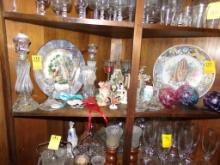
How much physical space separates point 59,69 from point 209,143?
3.24 feet

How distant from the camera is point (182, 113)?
1054 mm

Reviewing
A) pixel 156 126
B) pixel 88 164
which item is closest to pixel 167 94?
pixel 156 126

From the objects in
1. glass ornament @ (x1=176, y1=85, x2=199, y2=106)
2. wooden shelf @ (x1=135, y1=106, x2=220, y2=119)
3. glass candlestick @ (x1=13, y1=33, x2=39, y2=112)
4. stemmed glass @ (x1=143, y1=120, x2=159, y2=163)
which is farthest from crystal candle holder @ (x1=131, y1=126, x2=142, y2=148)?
glass candlestick @ (x1=13, y1=33, x2=39, y2=112)

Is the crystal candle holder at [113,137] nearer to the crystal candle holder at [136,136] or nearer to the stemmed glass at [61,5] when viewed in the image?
the crystal candle holder at [136,136]

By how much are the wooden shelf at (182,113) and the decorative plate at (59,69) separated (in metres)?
0.40

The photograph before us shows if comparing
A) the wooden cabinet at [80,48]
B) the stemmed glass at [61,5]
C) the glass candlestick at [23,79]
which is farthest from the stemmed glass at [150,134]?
the stemmed glass at [61,5]

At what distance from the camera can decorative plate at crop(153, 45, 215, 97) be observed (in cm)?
123

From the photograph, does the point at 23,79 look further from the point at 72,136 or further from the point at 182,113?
the point at 182,113

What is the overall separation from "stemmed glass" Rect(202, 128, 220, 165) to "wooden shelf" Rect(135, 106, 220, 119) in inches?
8.5

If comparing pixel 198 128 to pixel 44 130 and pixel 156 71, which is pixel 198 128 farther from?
pixel 44 130

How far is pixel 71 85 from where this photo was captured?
1153 millimetres

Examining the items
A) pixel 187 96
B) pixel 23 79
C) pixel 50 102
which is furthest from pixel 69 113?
pixel 187 96

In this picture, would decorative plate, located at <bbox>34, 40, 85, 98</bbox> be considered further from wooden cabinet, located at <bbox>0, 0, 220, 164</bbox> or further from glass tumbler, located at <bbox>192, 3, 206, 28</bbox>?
glass tumbler, located at <bbox>192, 3, 206, 28</bbox>

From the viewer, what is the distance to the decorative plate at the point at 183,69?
4.05ft
